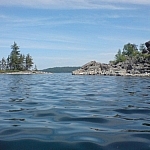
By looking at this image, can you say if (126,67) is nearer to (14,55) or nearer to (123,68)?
(123,68)

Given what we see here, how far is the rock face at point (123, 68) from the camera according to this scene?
13184 centimetres

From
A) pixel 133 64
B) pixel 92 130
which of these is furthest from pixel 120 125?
pixel 133 64

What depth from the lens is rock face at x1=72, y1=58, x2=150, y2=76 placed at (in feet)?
433

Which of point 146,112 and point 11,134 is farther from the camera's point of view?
point 146,112

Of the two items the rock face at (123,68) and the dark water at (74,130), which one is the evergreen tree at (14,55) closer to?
the rock face at (123,68)

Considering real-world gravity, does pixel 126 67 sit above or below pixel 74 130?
above

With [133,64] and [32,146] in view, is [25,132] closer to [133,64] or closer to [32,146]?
[32,146]

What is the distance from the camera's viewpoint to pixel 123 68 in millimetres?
152750

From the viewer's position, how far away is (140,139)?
24.1 ft

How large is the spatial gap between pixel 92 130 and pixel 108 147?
64.2 inches

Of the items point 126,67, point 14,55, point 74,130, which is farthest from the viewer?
point 14,55

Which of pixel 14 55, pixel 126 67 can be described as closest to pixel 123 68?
pixel 126 67

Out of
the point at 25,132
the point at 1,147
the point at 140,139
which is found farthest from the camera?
the point at 25,132

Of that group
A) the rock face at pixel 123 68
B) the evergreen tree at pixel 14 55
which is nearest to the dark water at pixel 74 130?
the rock face at pixel 123 68
